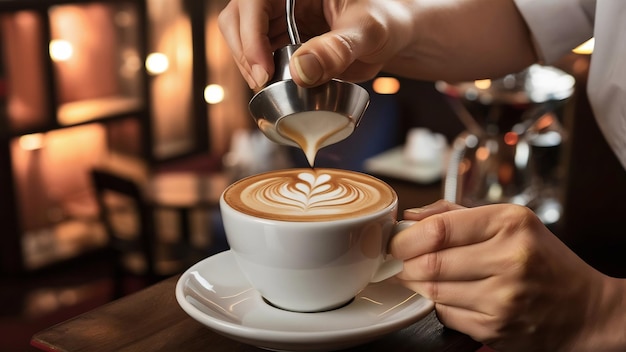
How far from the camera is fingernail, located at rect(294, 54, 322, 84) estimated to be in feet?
3.32

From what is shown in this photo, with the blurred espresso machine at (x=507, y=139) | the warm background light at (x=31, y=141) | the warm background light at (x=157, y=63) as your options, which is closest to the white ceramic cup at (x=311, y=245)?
the blurred espresso machine at (x=507, y=139)

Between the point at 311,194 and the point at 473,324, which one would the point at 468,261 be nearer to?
the point at 473,324

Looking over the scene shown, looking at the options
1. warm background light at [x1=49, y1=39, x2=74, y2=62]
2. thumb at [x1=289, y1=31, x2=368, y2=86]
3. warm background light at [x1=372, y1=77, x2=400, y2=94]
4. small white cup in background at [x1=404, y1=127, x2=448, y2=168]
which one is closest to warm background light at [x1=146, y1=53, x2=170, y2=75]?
warm background light at [x1=49, y1=39, x2=74, y2=62]

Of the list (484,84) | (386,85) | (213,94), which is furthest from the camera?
(213,94)

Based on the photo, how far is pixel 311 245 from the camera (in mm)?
937

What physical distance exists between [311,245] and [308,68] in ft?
0.74

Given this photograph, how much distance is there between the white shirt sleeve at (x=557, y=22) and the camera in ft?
4.95

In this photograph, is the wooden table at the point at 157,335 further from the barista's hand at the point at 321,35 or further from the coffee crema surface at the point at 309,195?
the barista's hand at the point at 321,35

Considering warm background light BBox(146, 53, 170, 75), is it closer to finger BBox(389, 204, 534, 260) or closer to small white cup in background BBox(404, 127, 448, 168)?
small white cup in background BBox(404, 127, 448, 168)

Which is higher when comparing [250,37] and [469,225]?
[250,37]

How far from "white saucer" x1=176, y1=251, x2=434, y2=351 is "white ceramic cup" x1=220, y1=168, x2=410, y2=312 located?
2 cm

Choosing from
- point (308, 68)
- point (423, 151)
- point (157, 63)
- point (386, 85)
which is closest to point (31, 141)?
point (157, 63)

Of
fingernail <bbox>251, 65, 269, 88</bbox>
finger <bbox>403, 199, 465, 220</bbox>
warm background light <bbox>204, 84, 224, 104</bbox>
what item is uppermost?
fingernail <bbox>251, 65, 269, 88</bbox>

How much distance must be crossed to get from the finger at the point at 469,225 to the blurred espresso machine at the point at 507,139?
906 mm
